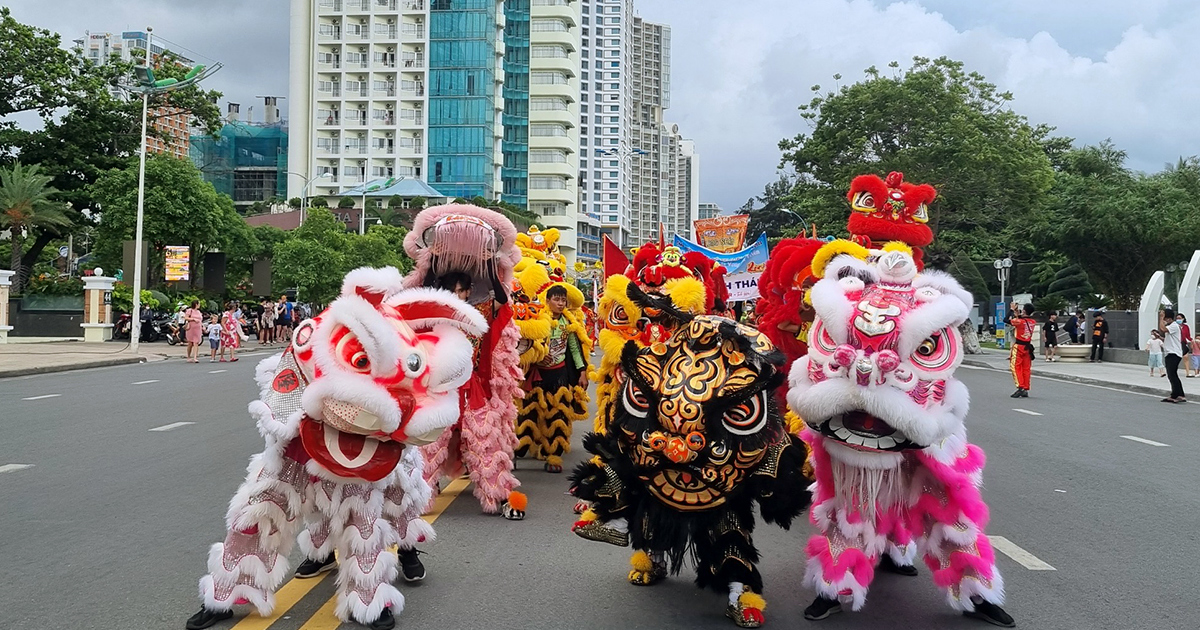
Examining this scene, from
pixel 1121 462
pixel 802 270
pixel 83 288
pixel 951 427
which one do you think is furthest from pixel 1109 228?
pixel 83 288

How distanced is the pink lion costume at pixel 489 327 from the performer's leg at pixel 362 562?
182 cm

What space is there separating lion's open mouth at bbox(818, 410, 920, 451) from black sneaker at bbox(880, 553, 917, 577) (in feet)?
4.54

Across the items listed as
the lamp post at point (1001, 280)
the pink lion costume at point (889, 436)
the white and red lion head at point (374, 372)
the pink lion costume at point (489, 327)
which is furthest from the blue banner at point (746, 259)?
the lamp post at point (1001, 280)

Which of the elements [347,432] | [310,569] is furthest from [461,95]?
[347,432]

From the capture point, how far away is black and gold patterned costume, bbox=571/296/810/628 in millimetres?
4066

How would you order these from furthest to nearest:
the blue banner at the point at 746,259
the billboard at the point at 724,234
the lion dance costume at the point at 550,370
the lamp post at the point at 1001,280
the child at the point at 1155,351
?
the lamp post at the point at 1001,280 → the child at the point at 1155,351 → the billboard at the point at 724,234 → the blue banner at the point at 746,259 → the lion dance costume at the point at 550,370

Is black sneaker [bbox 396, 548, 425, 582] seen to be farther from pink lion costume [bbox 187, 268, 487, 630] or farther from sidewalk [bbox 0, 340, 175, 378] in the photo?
sidewalk [bbox 0, 340, 175, 378]

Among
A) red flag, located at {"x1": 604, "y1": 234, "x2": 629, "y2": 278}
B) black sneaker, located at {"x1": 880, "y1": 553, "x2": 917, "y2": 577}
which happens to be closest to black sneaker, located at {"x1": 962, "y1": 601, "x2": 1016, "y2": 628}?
black sneaker, located at {"x1": 880, "y1": 553, "x2": 917, "y2": 577}

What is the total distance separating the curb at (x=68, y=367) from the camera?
1906cm

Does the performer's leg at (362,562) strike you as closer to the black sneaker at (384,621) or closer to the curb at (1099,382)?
the black sneaker at (384,621)

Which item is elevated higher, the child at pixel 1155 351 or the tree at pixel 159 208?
the tree at pixel 159 208

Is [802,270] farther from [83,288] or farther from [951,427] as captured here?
[83,288]

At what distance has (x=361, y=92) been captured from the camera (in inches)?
3120

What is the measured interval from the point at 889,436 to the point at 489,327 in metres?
3.10
